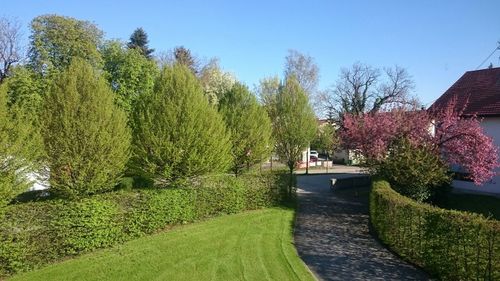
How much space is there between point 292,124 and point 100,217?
739 inches

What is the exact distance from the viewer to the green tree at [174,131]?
15117 millimetres

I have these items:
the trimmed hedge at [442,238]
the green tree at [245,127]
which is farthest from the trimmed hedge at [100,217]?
the trimmed hedge at [442,238]

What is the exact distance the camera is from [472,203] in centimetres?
1889

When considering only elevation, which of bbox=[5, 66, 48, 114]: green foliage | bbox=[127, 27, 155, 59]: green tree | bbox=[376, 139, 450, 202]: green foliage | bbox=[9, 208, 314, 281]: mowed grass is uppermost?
bbox=[127, 27, 155, 59]: green tree

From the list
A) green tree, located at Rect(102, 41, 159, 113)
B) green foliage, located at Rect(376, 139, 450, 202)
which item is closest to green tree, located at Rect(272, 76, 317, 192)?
green tree, located at Rect(102, 41, 159, 113)

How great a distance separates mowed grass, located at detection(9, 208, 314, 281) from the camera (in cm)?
962

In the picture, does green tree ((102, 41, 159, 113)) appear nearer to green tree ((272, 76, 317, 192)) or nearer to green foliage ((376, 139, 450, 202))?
green tree ((272, 76, 317, 192))

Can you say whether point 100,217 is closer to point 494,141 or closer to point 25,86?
point 25,86

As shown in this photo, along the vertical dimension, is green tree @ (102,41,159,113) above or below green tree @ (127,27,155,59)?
below


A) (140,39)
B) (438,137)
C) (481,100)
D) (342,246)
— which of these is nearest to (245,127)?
(438,137)

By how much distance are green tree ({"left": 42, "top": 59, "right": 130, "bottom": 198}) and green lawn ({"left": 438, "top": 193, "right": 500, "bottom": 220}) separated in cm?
1473

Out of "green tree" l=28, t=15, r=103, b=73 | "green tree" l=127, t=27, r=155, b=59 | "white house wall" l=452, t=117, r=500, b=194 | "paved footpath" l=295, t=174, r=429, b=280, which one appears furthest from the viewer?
"green tree" l=127, t=27, r=155, b=59

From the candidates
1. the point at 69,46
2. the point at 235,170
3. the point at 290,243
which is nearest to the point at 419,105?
the point at 235,170

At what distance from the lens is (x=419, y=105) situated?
67.7ft
